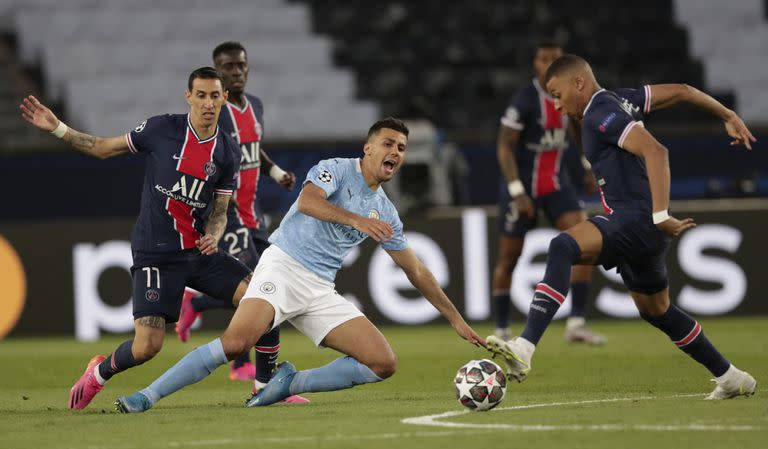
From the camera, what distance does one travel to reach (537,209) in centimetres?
1105

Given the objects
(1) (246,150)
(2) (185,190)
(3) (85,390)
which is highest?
(1) (246,150)

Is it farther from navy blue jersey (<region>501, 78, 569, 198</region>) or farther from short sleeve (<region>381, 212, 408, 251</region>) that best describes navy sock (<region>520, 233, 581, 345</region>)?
navy blue jersey (<region>501, 78, 569, 198</region>)

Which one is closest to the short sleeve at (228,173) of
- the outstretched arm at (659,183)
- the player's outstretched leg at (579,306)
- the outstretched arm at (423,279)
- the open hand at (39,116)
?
the open hand at (39,116)

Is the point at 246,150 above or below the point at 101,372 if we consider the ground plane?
above

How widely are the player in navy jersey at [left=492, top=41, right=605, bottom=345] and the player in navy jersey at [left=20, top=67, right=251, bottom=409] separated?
375cm

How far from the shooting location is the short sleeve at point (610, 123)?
277 inches

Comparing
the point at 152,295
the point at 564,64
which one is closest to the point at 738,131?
the point at 564,64

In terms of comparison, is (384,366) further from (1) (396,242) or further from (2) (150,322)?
(2) (150,322)

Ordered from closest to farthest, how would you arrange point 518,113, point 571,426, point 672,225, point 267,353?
point 571,426
point 672,225
point 267,353
point 518,113

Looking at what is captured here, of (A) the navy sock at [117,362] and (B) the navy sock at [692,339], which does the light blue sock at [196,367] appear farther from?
(B) the navy sock at [692,339]

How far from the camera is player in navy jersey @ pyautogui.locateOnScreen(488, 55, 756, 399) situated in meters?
6.93

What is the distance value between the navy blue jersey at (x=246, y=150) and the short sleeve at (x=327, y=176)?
6.55 ft

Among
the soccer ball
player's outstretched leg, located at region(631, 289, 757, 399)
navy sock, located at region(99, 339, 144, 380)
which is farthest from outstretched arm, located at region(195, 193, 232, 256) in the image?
player's outstretched leg, located at region(631, 289, 757, 399)

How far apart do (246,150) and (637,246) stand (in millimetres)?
3053
